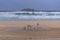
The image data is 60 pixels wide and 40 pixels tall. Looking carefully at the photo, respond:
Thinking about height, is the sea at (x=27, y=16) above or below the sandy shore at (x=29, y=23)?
above

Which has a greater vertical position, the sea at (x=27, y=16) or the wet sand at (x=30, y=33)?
the sea at (x=27, y=16)

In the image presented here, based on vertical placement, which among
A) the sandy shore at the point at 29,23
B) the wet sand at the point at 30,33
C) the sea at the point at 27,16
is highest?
the sea at the point at 27,16

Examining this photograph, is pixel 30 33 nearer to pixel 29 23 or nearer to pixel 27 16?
pixel 29 23

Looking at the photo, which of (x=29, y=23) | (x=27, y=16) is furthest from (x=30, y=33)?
(x=27, y=16)

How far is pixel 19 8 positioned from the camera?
4.20 feet

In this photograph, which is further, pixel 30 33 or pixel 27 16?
pixel 27 16

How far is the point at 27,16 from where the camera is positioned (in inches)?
49.4

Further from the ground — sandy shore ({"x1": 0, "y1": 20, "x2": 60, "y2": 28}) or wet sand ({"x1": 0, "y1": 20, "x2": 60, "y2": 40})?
sandy shore ({"x1": 0, "y1": 20, "x2": 60, "y2": 28})

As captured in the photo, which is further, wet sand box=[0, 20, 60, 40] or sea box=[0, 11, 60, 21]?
sea box=[0, 11, 60, 21]

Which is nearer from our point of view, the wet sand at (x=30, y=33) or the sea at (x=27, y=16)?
the wet sand at (x=30, y=33)

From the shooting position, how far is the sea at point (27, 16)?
4.07 ft

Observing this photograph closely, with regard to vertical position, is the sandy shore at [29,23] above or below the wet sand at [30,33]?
above

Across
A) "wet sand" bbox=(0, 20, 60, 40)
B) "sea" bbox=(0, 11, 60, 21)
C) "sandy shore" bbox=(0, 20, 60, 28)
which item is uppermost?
"sea" bbox=(0, 11, 60, 21)

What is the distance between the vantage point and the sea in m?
1.24
